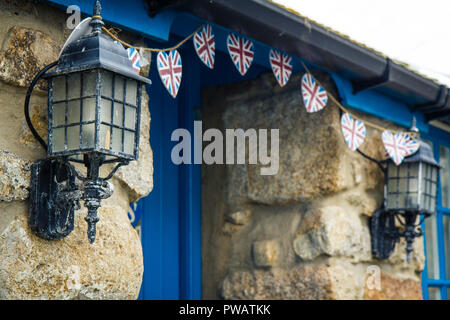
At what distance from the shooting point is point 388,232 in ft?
9.40

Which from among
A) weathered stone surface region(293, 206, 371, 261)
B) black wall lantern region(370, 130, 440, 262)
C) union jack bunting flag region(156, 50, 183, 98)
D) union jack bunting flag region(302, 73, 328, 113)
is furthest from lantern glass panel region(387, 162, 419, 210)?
union jack bunting flag region(156, 50, 183, 98)

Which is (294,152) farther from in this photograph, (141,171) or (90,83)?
(90,83)

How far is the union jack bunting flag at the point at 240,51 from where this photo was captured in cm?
224

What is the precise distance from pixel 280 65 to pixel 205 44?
1.35ft

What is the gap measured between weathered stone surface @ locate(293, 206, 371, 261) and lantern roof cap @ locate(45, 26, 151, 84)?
4.04 ft

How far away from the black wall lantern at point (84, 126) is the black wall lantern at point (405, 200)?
1.57 meters

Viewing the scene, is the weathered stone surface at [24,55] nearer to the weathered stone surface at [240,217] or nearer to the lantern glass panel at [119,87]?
the lantern glass panel at [119,87]

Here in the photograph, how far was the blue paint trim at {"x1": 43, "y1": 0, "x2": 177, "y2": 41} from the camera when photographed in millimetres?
1771

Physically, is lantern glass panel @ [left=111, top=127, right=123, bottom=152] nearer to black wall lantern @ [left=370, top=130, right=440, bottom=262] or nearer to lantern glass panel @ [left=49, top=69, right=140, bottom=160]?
lantern glass panel @ [left=49, top=69, right=140, bottom=160]

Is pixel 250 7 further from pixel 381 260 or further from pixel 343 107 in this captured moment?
pixel 381 260

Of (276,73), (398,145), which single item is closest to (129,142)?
(276,73)

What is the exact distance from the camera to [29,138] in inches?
65.5

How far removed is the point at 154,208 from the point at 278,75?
79 cm
